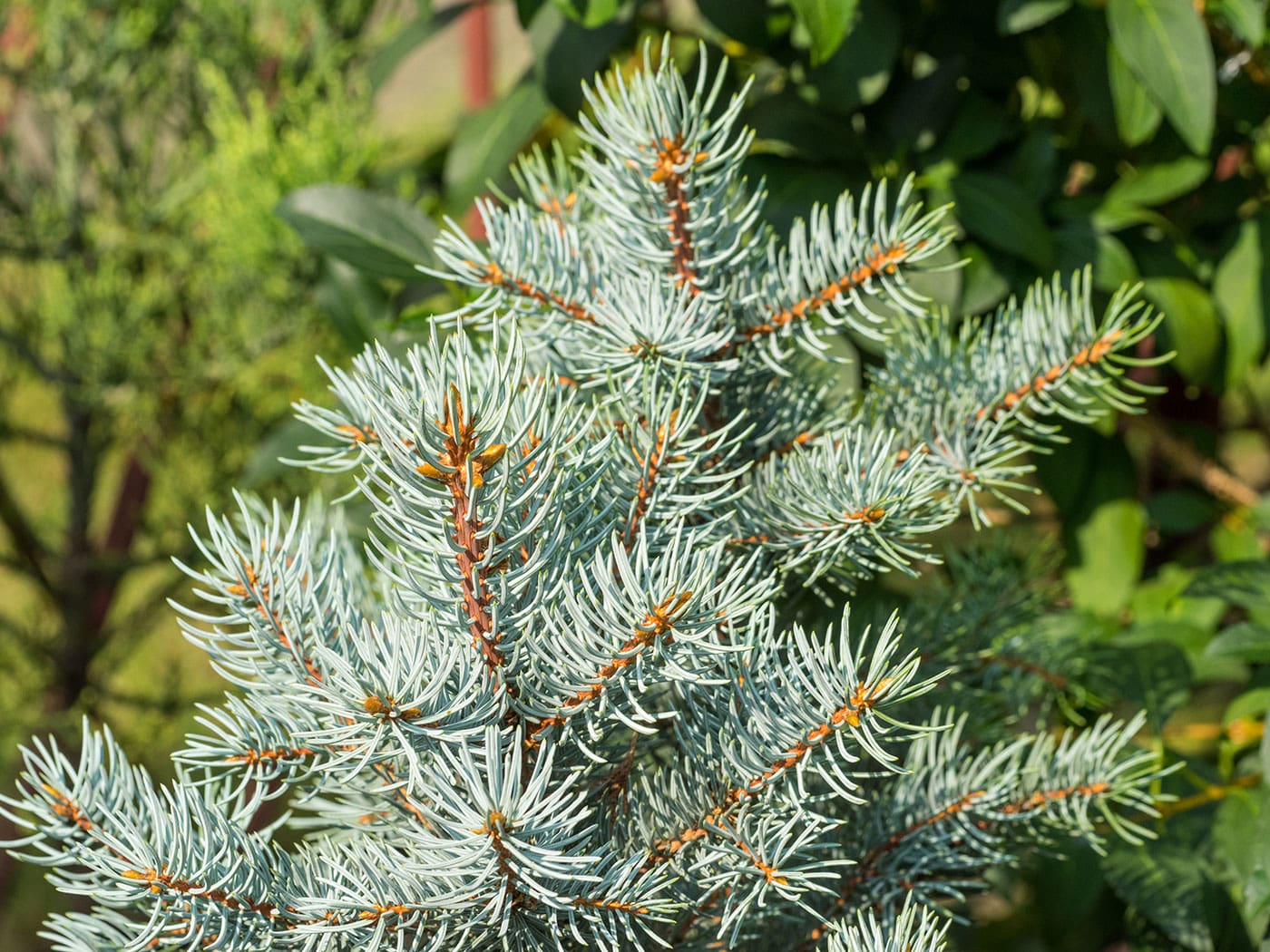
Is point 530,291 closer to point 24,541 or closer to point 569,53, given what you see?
point 569,53

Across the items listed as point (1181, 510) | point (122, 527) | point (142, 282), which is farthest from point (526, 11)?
point (122, 527)

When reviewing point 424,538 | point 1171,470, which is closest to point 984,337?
point 424,538

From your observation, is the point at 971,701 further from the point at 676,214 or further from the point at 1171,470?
the point at 1171,470

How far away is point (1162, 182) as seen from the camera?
593mm

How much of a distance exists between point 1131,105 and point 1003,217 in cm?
11

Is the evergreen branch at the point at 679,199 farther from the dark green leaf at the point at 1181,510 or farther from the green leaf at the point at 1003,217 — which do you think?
the dark green leaf at the point at 1181,510

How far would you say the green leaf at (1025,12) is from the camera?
1.68 feet

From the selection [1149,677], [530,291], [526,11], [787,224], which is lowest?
[1149,677]

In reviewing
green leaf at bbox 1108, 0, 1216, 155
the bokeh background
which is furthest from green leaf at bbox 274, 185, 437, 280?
green leaf at bbox 1108, 0, 1216, 155

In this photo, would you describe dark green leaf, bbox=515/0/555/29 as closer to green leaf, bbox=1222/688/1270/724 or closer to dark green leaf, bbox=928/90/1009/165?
dark green leaf, bbox=928/90/1009/165

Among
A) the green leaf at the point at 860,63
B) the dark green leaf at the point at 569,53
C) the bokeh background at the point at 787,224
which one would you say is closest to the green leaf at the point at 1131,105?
the bokeh background at the point at 787,224

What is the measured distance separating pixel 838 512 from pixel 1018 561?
314mm

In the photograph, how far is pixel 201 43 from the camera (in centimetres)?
104

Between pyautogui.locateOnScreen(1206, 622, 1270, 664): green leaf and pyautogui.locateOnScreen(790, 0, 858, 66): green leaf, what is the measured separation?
11.0 inches
